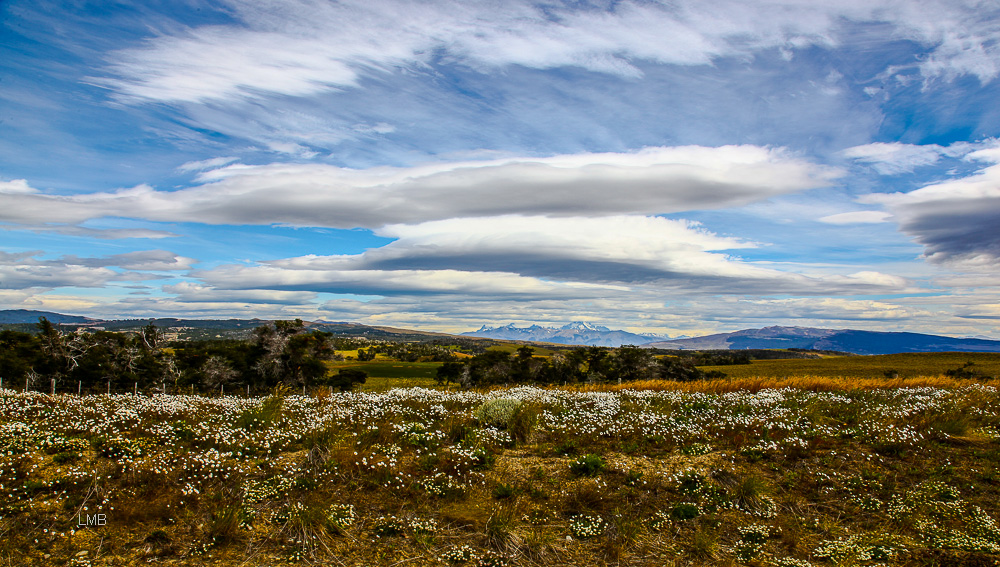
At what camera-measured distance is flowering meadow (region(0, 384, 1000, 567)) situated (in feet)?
22.6

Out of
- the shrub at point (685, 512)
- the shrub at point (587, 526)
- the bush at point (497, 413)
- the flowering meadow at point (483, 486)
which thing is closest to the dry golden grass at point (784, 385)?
the flowering meadow at point (483, 486)

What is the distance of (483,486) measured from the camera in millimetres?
8758

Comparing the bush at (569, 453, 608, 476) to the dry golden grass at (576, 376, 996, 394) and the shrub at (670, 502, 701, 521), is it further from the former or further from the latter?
the dry golden grass at (576, 376, 996, 394)

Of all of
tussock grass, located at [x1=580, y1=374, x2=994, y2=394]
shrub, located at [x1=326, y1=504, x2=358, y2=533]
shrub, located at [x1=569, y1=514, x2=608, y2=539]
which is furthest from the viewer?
tussock grass, located at [x1=580, y1=374, x2=994, y2=394]

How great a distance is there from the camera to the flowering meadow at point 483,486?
271 inches

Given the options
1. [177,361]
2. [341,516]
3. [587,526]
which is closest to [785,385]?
[587,526]

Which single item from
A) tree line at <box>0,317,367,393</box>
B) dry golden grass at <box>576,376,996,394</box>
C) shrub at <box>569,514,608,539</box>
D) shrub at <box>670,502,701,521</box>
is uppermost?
dry golden grass at <box>576,376,996,394</box>

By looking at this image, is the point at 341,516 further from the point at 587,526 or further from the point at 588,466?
the point at 588,466

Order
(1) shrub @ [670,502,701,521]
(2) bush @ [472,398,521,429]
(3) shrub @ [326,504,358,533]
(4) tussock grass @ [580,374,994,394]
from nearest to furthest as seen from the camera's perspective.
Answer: (3) shrub @ [326,504,358,533]
(1) shrub @ [670,502,701,521]
(2) bush @ [472,398,521,429]
(4) tussock grass @ [580,374,994,394]

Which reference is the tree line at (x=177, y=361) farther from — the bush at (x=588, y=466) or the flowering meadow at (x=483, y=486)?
the bush at (x=588, y=466)

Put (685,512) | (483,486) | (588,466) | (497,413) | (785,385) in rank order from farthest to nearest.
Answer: (785,385)
(497,413)
(588,466)
(483,486)
(685,512)

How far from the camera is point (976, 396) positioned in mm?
16641

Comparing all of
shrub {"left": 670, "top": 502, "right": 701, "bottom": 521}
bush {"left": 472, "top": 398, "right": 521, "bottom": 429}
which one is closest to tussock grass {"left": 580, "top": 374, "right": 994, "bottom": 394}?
bush {"left": 472, "top": 398, "right": 521, "bottom": 429}

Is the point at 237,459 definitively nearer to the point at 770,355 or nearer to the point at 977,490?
the point at 977,490
